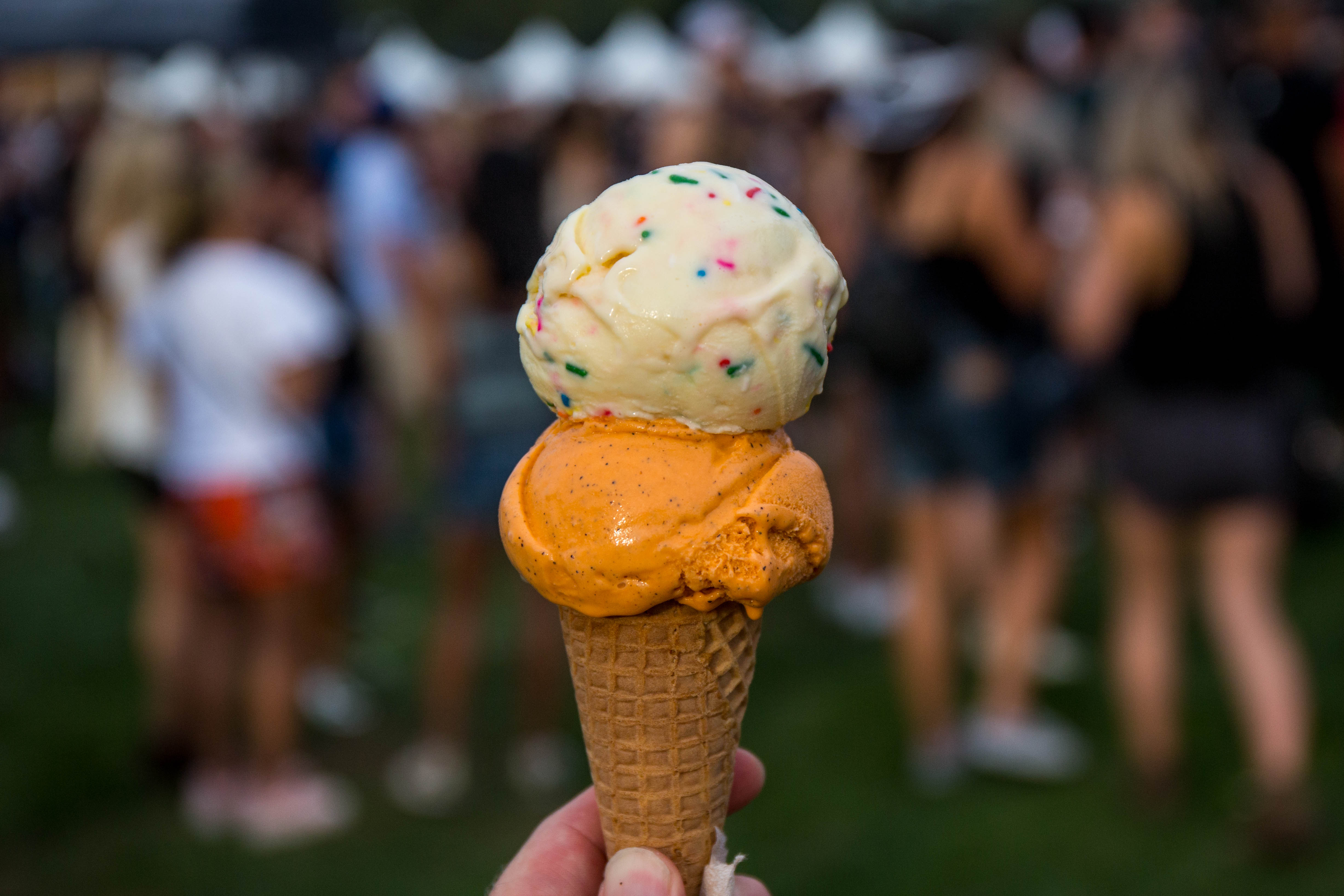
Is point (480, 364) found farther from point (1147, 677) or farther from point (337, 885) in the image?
point (1147, 677)

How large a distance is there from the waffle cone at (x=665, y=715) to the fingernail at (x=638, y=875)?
6 centimetres

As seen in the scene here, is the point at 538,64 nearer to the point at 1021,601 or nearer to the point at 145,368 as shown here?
the point at 145,368

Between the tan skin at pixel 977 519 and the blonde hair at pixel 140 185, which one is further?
the blonde hair at pixel 140 185

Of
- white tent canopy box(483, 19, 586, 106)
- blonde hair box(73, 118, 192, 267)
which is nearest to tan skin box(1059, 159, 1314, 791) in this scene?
blonde hair box(73, 118, 192, 267)

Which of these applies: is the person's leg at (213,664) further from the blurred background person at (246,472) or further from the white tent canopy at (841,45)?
the white tent canopy at (841,45)

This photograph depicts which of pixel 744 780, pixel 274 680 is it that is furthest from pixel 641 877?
pixel 274 680

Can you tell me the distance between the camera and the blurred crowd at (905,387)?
12.2 feet

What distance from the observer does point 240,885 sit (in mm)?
3896

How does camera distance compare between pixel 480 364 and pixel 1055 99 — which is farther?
pixel 1055 99

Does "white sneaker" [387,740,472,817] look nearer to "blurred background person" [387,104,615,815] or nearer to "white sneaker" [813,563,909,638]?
"blurred background person" [387,104,615,815]

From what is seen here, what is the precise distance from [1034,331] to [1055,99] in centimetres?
268

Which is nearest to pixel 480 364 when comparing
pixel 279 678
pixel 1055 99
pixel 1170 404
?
pixel 279 678

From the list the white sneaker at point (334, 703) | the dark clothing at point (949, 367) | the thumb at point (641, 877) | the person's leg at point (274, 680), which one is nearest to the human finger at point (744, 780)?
the thumb at point (641, 877)

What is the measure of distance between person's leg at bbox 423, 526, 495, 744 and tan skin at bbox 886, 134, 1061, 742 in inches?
62.2
